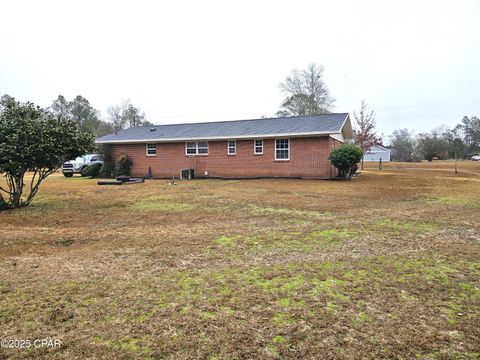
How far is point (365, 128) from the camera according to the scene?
33.9 metres

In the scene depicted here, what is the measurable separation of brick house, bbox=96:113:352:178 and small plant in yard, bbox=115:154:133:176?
0.35 meters

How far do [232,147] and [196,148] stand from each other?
2.68 metres

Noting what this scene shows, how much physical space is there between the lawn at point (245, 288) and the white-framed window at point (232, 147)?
42.6 feet

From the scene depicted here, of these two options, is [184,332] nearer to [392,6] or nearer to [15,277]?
Result: [15,277]

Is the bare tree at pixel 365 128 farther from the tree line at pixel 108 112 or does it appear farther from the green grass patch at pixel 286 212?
the tree line at pixel 108 112

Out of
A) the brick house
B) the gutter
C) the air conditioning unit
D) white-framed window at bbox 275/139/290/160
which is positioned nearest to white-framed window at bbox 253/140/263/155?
the brick house

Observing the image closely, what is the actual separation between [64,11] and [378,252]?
15900 millimetres

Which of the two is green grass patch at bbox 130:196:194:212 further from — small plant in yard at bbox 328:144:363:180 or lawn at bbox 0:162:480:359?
small plant in yard at bbox 328:144:363:180

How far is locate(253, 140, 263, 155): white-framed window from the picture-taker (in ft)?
61.7

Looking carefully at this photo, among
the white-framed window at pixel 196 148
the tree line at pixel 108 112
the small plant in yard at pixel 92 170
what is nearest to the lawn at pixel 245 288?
the white-framed window at pixel 196 148

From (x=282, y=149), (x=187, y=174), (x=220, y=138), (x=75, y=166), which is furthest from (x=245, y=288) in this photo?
(x=75, y=166)

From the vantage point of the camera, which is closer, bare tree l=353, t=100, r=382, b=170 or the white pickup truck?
the white pickup truck

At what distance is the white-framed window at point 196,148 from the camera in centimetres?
2019

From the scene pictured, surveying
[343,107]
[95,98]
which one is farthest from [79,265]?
[95,98]
